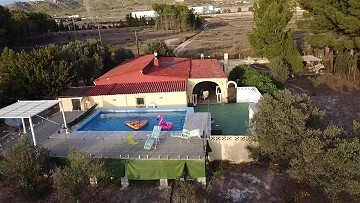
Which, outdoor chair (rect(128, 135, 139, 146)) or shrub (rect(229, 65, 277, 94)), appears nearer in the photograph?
outdoor chair (rect(128, 135, 139, 146))

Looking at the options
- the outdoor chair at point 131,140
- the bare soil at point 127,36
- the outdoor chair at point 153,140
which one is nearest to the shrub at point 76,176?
the outdoor chair at point 153,140

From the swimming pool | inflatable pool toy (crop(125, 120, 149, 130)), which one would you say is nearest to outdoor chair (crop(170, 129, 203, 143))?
the swimming pool

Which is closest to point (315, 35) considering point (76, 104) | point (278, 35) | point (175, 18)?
Answer: point (278, 35)

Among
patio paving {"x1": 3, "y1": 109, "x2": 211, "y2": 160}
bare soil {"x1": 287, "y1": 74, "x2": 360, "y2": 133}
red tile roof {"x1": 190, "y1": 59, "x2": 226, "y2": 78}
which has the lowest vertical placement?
bare soil {"x1": 287, "y1": 74, "x2": 360, "y2": 133}

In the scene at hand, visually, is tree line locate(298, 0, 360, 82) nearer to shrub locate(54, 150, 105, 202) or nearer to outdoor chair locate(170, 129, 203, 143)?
outdoor chair locate(170, 129, 203, 143)

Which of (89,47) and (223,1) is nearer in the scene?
(89,47)

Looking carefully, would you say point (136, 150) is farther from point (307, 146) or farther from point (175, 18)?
point (175, 18)

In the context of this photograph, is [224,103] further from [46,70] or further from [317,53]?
[317,53]

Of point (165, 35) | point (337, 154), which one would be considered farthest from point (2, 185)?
point (165, 35)
